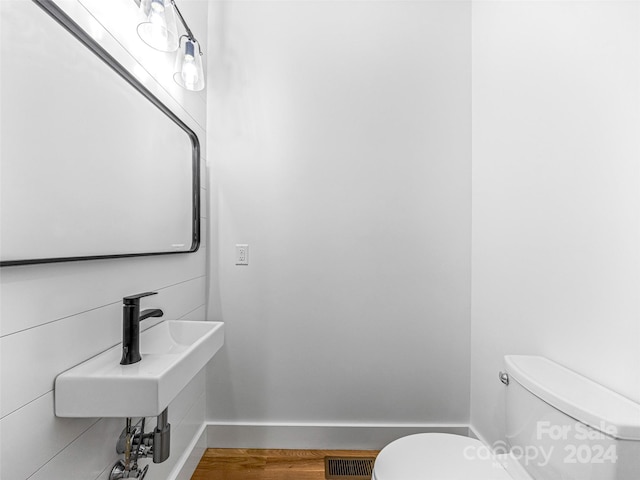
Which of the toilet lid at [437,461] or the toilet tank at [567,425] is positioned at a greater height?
the toilet tank at [567,425]

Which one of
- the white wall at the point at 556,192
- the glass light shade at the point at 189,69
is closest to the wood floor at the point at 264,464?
the white wall at the point at 556,192

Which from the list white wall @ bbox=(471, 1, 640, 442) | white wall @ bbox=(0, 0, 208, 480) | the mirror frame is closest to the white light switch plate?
the mirror frame

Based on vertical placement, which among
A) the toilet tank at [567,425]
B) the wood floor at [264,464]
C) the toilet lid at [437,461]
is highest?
the toilet tank at [567,425]

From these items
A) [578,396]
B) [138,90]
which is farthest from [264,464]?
[138,90]

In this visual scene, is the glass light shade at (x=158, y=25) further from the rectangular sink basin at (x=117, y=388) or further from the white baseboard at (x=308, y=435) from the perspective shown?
the white baseboard at (x=308, y=435)

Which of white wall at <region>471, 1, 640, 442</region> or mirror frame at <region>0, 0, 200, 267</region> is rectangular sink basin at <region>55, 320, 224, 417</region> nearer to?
mirror frame at <region>0, 0, 200, 267</region>

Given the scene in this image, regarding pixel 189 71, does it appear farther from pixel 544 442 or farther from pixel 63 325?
pixel 544 442

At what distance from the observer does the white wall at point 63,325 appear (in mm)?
629

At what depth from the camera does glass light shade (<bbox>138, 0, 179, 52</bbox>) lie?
3.16 feet

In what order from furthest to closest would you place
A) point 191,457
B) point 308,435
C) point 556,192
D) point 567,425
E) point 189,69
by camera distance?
point 308,435 → point 191,457 → point 189,69 → point 556,192 → point 567,425

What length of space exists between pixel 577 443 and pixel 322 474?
42.6 inches

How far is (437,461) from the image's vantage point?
1.07 metres

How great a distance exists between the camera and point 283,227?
168 cm

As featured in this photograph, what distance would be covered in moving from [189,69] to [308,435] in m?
1.71
